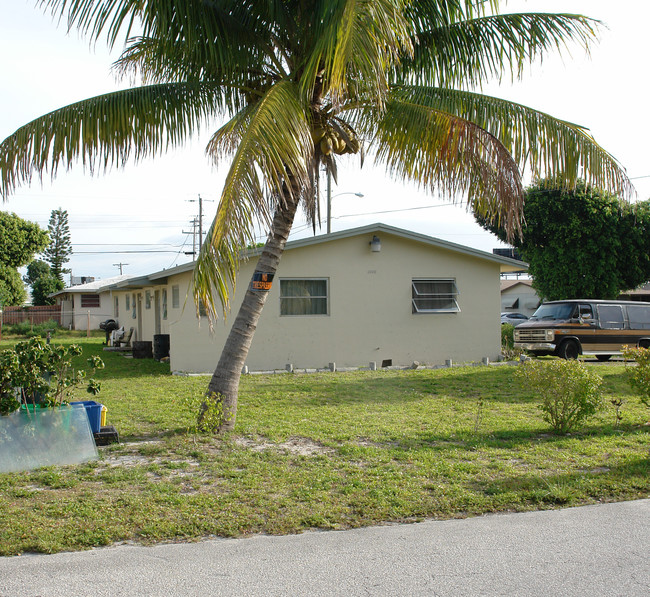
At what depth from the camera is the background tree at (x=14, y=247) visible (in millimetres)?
40969

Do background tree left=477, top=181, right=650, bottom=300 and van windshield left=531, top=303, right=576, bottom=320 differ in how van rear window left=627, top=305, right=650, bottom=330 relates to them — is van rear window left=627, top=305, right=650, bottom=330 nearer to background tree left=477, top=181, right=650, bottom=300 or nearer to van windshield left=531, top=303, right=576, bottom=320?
van windshield left=531, top=303, right=576, bottom=320

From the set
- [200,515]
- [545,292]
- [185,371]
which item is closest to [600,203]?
[545,292]

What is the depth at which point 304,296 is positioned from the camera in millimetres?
17156

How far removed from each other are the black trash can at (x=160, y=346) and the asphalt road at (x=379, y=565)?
1520cm

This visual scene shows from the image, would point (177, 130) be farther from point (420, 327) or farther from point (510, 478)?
point (420, 327)

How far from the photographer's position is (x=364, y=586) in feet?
13.4

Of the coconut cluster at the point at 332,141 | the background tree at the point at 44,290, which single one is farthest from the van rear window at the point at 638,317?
the background tree at the point at 44,290

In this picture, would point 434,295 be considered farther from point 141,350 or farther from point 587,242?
point 587,242

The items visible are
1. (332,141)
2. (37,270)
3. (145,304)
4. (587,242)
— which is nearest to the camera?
(332,141)

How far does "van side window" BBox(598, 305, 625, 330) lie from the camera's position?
19.2 meters

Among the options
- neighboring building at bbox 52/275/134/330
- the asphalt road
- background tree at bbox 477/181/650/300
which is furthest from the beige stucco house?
neighboring building at bbox 52/275/134/330

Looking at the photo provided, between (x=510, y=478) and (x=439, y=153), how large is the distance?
3.82 metres

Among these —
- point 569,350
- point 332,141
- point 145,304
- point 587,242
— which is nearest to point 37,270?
point 145,304

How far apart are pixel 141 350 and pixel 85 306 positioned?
2517 cm
